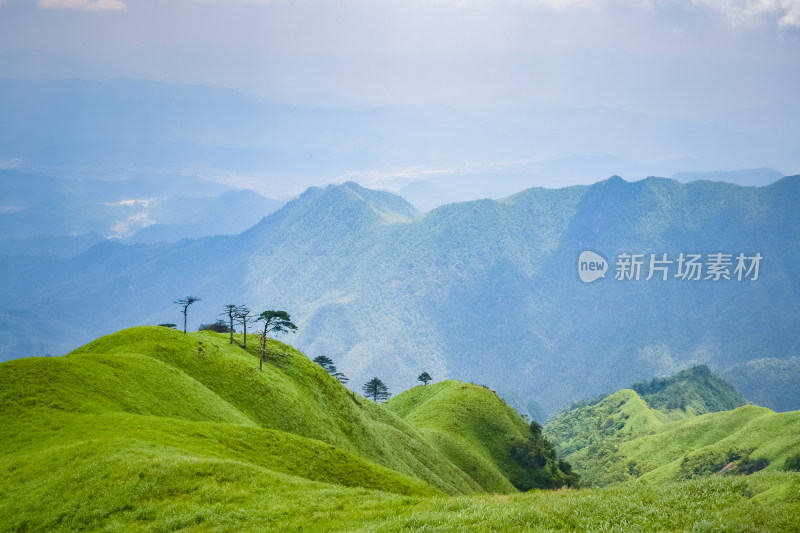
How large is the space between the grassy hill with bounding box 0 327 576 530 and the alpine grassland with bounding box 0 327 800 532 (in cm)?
20

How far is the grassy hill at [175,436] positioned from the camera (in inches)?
1624

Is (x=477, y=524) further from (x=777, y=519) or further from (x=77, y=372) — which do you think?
(x=77, y=372)

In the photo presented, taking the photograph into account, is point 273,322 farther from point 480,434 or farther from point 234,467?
point 480,434

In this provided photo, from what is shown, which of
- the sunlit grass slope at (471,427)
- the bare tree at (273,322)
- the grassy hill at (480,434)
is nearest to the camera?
the bare tree at (273,322)

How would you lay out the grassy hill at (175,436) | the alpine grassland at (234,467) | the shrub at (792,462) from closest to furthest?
the alpine grassland at (234,467), the grassy hill at (175,436), the shrub at (792,462)

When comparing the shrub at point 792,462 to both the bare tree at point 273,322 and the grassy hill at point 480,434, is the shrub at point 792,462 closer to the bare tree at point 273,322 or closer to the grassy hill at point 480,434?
the grassy hill at point 480,434

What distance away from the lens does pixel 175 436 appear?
56750 mm

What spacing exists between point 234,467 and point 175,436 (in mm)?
13793

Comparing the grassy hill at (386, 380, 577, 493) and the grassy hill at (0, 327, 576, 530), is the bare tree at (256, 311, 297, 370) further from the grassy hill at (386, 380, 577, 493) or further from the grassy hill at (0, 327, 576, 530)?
the grassy hill at (386, 380, 577, 493)

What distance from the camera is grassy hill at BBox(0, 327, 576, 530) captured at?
135 ft

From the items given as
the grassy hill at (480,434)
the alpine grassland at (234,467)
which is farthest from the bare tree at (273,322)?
the grassy hill at (480,434)

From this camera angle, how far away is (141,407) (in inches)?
2712

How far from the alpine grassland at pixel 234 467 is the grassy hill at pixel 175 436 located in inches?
7.9

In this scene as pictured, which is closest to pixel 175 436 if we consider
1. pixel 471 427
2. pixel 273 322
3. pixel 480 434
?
pixel 273 322
